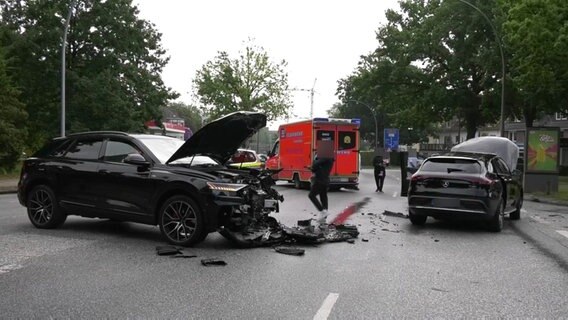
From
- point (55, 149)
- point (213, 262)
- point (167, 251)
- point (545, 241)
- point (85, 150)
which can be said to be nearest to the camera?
point (213, 262)

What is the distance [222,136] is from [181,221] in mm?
1526

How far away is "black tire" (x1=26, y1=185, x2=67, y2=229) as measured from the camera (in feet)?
29.9

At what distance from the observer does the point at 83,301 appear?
5223 millimetres

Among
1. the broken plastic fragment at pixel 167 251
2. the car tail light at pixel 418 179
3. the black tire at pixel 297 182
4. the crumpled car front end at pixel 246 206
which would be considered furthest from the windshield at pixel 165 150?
the black tire at pixel 297 182

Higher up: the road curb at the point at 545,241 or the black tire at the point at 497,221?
the black tire at the point at 497,221

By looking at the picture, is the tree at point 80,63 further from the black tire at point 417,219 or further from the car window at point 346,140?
the black tire at point 417,219

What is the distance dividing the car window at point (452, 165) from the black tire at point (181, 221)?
5.34 metres

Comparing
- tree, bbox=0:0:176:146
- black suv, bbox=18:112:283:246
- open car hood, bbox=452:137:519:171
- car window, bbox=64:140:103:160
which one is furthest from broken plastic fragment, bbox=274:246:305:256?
tree, bbox=0:0:176:146

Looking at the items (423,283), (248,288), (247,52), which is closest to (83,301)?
(248,288)

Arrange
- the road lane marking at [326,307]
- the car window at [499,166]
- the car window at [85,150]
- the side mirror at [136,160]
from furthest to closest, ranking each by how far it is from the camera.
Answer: the car window at [499,166] → the car window at [85,150] → the side mirror at [136,160] → the road lane marking at [326,307]

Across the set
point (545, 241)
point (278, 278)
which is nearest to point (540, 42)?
point (545, 241)

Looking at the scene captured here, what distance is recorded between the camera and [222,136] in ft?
28.4

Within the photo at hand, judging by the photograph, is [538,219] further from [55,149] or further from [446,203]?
[55,149]

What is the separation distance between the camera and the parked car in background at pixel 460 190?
10344mm
